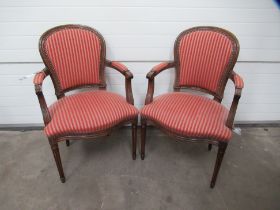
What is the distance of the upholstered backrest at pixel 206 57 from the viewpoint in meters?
1.48

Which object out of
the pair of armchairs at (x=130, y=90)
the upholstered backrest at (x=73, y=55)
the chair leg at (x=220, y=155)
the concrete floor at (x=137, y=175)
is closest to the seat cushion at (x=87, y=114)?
the pair of armchairs at (x=130, y=90)

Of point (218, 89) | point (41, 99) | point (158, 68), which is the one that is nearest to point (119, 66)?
point (158, 68)

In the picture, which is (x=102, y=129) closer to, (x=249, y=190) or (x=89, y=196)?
(x=89, y=196)

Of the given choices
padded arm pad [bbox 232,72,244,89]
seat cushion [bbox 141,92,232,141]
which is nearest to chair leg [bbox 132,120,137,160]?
seat cushion [bbox 141,92,232,141]

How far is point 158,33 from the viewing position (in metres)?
1.66

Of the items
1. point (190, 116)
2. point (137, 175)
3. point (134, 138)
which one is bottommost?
point (137, 175)

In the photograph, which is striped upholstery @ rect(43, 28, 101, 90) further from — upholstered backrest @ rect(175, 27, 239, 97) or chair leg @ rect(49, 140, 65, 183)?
upholstered backrest @ rect(175, 27, 239, 97)

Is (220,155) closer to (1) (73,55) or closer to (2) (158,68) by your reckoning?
(2) (158,68)

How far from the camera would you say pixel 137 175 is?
5.31ft

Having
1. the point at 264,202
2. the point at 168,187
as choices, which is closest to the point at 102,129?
the point at 168,187

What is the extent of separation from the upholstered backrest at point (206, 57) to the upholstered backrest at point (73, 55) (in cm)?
59

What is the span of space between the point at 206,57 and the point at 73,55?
933 mm

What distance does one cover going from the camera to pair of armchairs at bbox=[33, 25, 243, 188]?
132 centimetres

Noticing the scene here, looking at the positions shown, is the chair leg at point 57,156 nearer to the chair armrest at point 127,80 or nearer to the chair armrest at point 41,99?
the chair armrest at point 41,99
